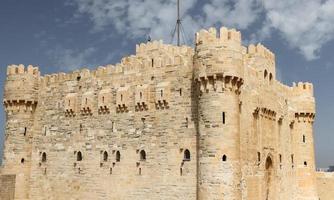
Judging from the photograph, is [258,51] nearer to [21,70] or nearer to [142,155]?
[142,155]

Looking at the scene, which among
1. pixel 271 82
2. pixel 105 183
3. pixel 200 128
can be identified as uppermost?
pixel 271 82

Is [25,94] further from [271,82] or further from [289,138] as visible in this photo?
[289,138]

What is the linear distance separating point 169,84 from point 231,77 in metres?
3.85

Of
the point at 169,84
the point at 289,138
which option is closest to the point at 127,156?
the point at 169,84

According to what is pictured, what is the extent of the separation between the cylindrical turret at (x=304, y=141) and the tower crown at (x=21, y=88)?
1730 cm

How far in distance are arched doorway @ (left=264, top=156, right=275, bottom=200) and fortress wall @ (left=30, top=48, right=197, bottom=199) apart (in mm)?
6059

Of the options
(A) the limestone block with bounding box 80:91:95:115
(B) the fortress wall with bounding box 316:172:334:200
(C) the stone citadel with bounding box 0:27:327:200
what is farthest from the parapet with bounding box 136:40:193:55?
(B) the fortress wall with bounding box 316:172:334:200

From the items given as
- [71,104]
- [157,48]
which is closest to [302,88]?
[157,48]

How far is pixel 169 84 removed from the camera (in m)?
24.5

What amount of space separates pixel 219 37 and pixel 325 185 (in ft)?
60.5

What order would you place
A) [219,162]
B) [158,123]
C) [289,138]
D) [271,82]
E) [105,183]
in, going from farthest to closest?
1. [289,138]
2. [271,82]
3. [105,183]
4. [158,123]
5. [219,162]

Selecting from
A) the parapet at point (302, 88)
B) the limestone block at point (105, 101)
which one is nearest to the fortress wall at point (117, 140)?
the limestone block at point (105, 101)

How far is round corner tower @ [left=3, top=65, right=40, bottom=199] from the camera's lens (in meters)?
29.4

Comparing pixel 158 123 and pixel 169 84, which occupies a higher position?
pixel 169 84
